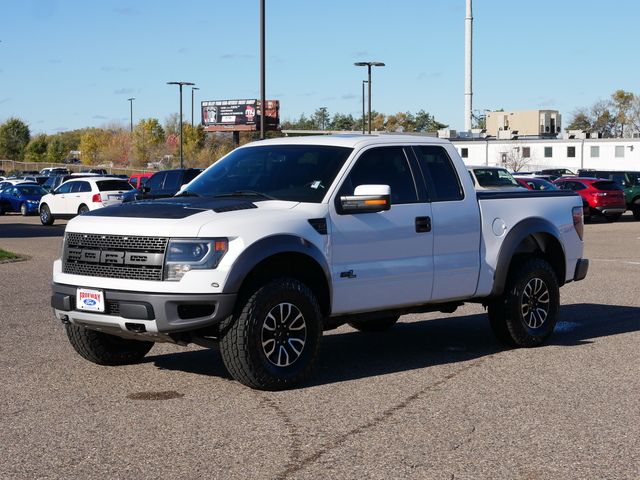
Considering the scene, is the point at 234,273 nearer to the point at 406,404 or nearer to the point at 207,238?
the point at 207,238

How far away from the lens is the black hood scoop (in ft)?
25.6

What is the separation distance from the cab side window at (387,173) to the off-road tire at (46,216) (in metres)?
28.7

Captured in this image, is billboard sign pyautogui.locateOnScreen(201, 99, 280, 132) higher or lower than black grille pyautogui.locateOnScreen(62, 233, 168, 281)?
higher

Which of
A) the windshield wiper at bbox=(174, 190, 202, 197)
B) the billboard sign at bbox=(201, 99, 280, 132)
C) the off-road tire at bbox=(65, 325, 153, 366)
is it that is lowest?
the off-road tire at bbox=(65, 325, 153, 366)

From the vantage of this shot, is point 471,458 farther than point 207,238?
No

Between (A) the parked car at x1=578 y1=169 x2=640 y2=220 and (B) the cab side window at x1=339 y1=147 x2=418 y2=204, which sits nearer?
(B) the cab side window at x1=339 y1=147 x2=418 y2=204

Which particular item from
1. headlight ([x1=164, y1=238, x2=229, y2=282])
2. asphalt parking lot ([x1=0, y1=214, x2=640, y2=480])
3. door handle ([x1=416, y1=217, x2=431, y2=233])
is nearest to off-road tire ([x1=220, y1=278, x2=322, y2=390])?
asphalt parking lot ([x1=0, y1=214, x2=640, y2=480])

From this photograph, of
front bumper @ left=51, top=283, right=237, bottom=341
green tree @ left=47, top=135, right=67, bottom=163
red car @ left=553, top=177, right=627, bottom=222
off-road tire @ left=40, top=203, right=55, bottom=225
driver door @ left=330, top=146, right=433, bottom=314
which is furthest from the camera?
green tree @ left=47, top=135, right=67, bottom=163

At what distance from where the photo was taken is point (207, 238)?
7.48m

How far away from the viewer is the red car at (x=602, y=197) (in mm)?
36656

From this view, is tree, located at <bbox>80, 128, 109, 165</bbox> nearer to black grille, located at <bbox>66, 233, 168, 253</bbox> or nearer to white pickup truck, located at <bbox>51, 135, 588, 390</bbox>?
white pickup truck, located at <bbox>51, 135, 588, 390</bbox>

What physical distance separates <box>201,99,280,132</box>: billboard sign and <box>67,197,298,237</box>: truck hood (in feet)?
327

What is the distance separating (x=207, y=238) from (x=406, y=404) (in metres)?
1.85

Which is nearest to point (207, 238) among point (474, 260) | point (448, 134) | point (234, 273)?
point (234, 273)
